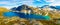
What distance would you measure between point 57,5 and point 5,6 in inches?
19.8

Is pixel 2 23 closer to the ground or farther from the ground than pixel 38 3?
closer to the ground

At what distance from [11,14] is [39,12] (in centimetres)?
27

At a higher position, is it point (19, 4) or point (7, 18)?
point (19, 4)

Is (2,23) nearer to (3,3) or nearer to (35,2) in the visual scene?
(3,3)

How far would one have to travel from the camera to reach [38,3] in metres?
1.16

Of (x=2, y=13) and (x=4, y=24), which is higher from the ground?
(x=2, y=13)

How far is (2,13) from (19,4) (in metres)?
0.18

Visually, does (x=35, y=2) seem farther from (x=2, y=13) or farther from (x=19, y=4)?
(x=2, y=13)

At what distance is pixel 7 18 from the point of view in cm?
114

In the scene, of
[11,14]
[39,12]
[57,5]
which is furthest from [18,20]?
[57,5]

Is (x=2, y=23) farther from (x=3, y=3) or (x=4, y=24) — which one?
(x=3, y=3)

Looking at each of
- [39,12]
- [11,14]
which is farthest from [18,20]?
[39,12]

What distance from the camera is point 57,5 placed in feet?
3.79

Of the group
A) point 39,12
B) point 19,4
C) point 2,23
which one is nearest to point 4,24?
point 2,23
